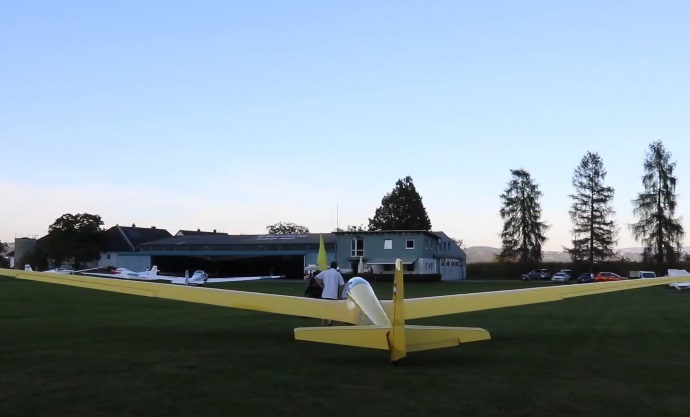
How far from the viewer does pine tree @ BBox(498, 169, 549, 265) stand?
7588cm

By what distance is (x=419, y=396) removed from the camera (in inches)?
266

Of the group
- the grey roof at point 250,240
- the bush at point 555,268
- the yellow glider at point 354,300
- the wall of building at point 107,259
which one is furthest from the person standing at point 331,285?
the wall of building at point 107,259

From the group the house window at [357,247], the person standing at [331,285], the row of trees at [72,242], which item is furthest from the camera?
the row of trees at [72,242]

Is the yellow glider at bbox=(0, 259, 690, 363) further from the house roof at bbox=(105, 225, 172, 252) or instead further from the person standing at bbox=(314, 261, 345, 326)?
the house roof at bbox=(105, 225, 172, 252)

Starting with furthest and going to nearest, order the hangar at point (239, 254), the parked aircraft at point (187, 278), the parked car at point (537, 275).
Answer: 1. the parked car at point (537, 275)
2. the hangar at point (239, 254)
3. the parked aircraft at point (187, 278)

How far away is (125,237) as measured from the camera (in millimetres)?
81125

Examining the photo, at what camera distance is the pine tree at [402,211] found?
91.7m

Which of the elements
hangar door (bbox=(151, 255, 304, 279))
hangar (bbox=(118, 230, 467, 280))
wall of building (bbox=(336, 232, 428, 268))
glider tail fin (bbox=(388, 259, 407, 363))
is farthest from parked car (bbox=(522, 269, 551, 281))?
glider tail fin (bbox=(388, 259, 407, 363))

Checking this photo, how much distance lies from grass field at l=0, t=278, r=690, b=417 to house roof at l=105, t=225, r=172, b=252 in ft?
221

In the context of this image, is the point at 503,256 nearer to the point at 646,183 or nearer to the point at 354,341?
the point at 646,183

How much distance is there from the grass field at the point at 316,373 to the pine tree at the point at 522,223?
63.6 m

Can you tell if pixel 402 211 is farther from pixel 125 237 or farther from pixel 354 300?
pixel 354 300

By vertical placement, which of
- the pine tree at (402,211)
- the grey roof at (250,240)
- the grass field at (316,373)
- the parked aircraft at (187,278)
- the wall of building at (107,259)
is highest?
the pine tree at (402,211)

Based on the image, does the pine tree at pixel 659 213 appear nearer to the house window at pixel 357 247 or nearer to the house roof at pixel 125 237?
the house window at pixel 357 247
